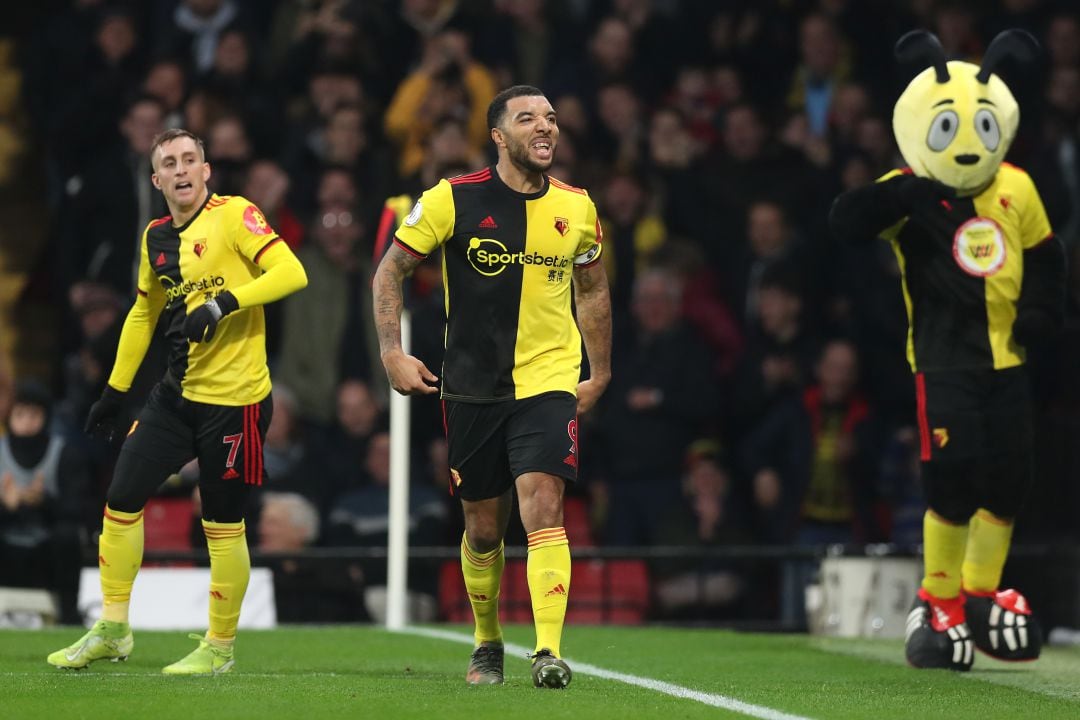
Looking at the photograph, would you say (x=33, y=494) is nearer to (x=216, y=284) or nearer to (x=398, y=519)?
(x=398, y=519)

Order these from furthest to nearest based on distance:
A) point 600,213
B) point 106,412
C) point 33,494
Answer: point 600,213 < point 33,494 < point 106,412

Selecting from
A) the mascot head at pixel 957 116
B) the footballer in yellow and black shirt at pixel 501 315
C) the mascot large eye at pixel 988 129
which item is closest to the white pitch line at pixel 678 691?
the footballer in yellow and black shirt at pixel 501 315

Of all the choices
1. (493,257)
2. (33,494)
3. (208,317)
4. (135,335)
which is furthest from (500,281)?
(33,494)

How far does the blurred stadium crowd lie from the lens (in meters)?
13.4

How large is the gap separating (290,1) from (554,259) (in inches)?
343

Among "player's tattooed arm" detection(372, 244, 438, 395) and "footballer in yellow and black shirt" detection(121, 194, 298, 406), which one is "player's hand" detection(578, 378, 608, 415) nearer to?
"player's tattooed arm" detection(372, 244, 438, 395)

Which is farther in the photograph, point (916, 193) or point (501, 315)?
point (916, 193)

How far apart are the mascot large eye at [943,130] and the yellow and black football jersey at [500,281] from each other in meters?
2.13

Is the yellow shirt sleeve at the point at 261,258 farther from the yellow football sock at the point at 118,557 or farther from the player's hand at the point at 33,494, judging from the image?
the player's hand at the point at 33,494

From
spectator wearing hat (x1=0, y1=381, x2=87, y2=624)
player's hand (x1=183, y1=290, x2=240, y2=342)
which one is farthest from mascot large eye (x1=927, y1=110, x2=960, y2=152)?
spectator wearing hat (x1=0, y1=381, x2=87, y2=624)

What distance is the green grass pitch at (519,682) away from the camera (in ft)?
22.4

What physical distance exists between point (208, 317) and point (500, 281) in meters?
1.27

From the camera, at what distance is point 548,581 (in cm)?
731

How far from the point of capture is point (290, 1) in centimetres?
1581
